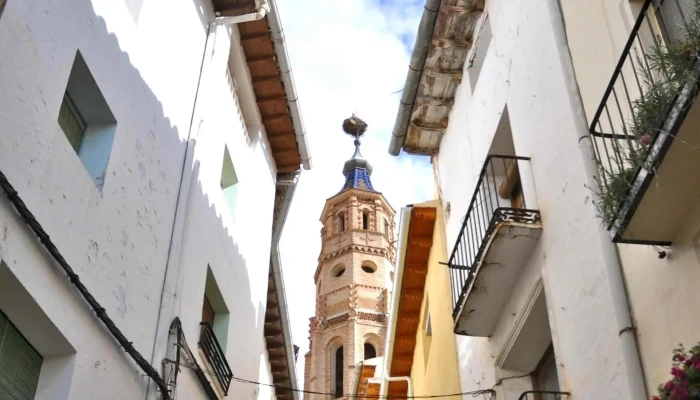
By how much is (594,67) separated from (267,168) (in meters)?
7.79

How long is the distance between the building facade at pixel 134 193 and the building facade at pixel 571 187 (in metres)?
2.79

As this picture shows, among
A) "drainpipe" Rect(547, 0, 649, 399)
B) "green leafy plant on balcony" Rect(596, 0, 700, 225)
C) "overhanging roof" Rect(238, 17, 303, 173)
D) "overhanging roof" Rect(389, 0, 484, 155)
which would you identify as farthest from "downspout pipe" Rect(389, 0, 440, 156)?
"green leafy plant on balcony" Rect(596, 0, 700, 225)

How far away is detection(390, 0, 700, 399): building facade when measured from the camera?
5035 mm

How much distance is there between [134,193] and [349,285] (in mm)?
47100

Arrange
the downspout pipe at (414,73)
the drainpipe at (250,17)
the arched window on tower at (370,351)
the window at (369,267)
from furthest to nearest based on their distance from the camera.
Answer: the window at (369,267) < the arched window on tower at (370,351) < the downspout pipe at (414,73) < the drainpipe at (250,17)

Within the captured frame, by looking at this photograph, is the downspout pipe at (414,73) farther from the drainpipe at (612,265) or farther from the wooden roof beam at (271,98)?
the drainpipe at (612,265)

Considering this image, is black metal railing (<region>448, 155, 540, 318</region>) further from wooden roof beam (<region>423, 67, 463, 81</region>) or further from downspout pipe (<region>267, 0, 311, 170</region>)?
downspout pipe (<region>267, 0, 311, 170</region>)

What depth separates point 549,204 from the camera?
768 cm

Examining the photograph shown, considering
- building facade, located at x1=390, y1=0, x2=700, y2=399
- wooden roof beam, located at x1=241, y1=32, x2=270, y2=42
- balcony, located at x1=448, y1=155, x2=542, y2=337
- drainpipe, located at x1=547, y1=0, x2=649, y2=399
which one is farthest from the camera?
wooden roof beam, located at x1=241, y1=32, x2=270, y2=42

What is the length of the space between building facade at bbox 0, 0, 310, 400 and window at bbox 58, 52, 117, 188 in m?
0.01

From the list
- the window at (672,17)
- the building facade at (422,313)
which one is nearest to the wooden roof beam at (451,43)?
the building facade at (422,313)

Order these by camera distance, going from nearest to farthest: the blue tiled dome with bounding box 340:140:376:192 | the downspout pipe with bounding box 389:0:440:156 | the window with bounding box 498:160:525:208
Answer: the window with bounding box 498:160:525:208 < the downspout pipe with bounding box 389:0:440:156 < the blue tiled dome with bounding box 340:140:376:192

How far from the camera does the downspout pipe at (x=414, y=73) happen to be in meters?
10.9

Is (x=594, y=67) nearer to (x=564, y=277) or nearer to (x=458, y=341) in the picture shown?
(x=564, y=277)
